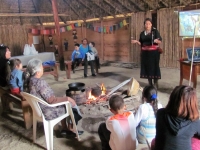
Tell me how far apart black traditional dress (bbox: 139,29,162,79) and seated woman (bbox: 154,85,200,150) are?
3096mm

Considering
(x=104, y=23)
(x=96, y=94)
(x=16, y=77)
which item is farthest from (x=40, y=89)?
(x=104, y=23)

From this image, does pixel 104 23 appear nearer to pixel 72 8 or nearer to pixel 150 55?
pixel 72 8

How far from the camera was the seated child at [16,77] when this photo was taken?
3.43 m

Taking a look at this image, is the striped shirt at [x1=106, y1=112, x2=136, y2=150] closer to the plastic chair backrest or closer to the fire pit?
the plastic chair backrest

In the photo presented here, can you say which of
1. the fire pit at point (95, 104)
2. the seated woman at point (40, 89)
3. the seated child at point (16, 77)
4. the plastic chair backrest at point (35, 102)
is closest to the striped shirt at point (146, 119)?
the seated woman at point (40, 89)

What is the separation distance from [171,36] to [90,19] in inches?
157

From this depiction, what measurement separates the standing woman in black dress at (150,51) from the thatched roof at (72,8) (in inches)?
125

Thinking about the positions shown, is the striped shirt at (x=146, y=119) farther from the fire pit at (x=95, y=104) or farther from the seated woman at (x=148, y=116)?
the fire pit at (x=95, y=104)

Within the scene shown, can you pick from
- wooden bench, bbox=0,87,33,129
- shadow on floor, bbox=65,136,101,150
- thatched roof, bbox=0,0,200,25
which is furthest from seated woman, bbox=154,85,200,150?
thatched roof, bbox=0,0,200,25

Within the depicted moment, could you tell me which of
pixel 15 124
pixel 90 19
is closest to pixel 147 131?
pixel 15 124

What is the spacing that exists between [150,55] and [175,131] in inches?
128

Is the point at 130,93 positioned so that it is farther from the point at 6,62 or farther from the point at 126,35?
the point at 126,35

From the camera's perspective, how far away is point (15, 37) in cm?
985

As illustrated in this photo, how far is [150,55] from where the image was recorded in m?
4.53
